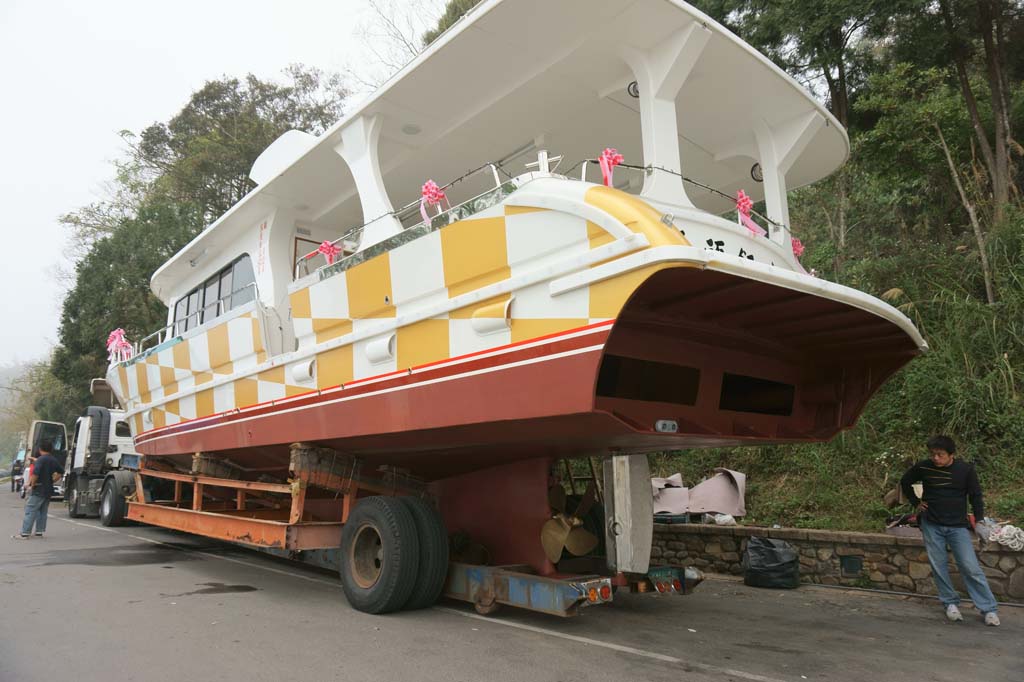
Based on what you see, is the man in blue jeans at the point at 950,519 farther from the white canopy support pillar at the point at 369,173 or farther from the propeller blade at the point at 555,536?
the white canopy support pillar at the point at 369,173

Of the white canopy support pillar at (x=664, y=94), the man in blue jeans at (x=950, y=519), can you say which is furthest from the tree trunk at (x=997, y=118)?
the white canopy support pillar at (x=664, y=94)

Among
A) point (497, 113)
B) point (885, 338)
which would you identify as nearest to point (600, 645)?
point (885, 338)

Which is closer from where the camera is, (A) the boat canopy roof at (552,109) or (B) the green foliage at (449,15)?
(A) the boat canopy roof at (552,109)

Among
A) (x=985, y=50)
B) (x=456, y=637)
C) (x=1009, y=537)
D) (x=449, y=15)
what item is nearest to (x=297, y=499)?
(x=456, y=637)

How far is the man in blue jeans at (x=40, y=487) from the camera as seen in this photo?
9.48 meters

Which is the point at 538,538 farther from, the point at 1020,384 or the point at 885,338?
the point at 1020,384

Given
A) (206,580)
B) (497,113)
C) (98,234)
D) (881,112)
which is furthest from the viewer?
(98,234)

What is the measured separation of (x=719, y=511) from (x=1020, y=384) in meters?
3.39

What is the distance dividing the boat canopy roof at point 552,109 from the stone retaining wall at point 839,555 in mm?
3276

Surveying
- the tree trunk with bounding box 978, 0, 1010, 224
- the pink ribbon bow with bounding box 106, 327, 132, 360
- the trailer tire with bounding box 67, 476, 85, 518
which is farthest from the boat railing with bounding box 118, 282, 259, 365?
the tree trunk with bounding box 978, 0, 1010, 224

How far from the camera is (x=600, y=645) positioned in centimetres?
436

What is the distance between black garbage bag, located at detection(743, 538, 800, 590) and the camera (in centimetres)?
653

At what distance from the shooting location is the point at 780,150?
536 cm

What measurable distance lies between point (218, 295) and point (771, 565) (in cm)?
652
